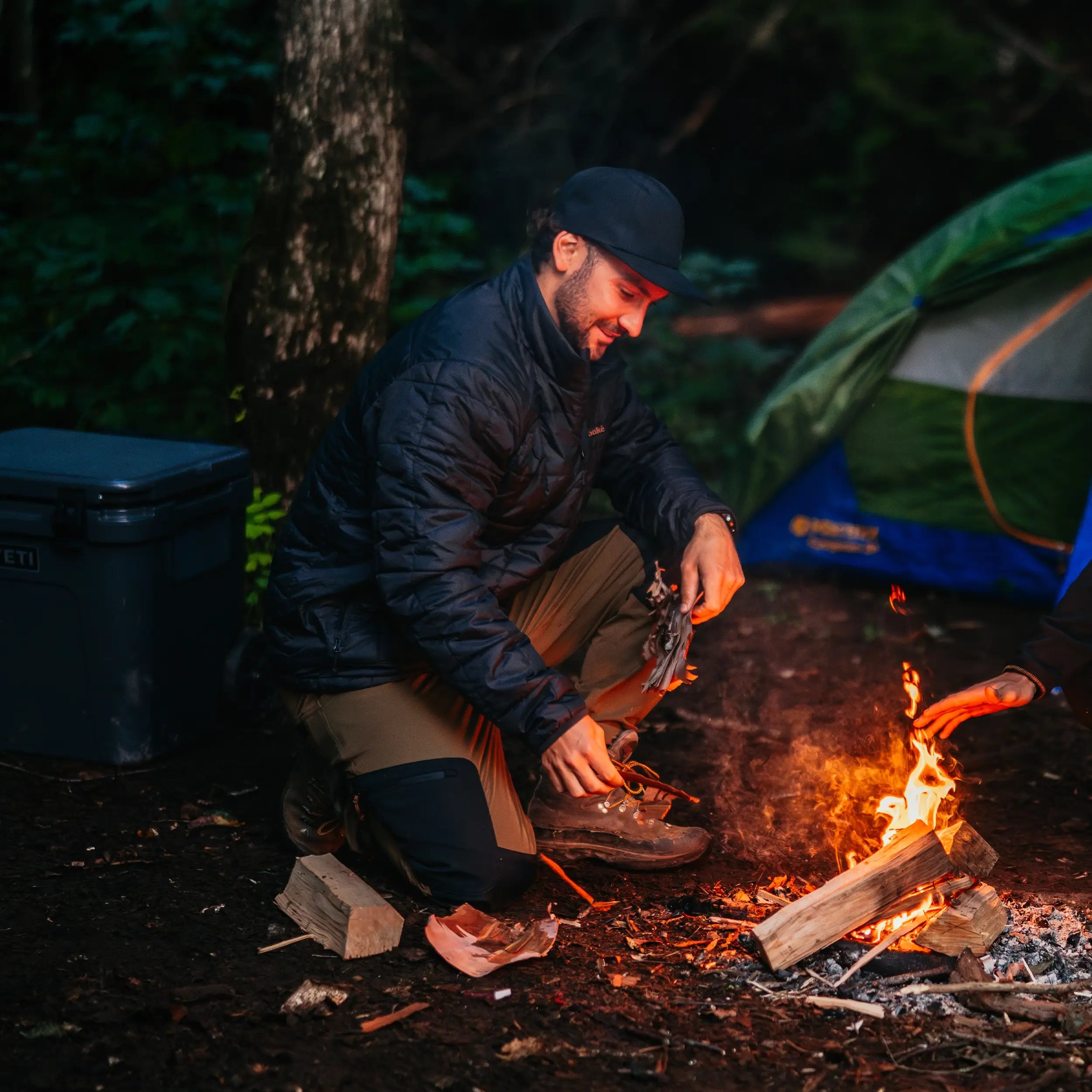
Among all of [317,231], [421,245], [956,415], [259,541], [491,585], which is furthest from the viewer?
[421,245]

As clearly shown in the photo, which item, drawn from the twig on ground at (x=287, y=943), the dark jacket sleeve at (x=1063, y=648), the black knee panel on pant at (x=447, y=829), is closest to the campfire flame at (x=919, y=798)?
the dark jacket sleeve at (x=1063, y=648)

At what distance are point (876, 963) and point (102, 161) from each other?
15.7ft

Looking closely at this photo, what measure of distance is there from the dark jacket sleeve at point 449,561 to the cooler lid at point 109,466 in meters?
0.98

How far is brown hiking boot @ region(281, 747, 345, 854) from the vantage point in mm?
3459

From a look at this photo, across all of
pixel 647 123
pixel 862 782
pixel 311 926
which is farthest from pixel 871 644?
pixel 647 123

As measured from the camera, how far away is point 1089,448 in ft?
17.9

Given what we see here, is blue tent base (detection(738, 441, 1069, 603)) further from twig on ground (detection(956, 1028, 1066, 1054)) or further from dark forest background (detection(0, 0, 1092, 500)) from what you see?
twig on ground (detection(956, 1028, 1066, 1054))

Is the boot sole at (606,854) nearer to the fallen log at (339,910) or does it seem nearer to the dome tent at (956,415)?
the fallen log at (339,910)

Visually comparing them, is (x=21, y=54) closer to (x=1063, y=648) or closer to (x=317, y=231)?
(x=317, y=231)

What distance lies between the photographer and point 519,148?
907cm

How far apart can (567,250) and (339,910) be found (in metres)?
1.63

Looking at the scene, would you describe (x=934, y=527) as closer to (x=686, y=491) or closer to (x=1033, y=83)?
(x=686, y=491)

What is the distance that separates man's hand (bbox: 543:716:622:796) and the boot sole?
571 millimetres

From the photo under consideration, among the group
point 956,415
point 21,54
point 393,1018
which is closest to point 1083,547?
point 956,415
